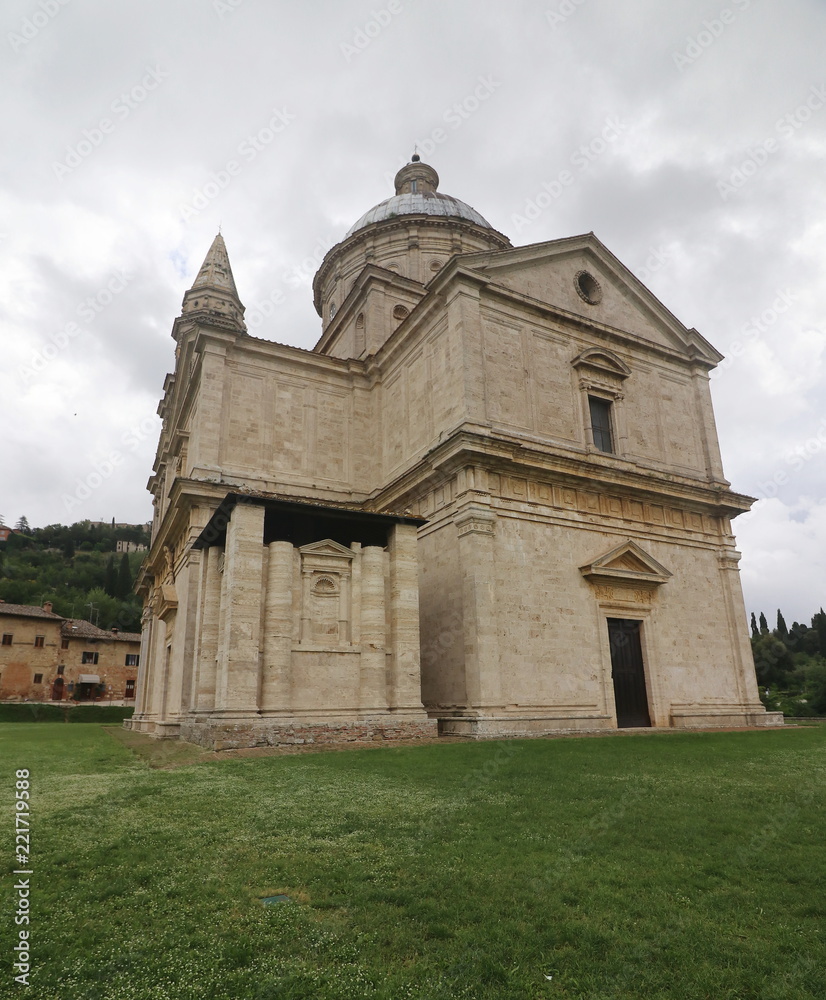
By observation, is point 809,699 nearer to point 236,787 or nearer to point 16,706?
point 236,787

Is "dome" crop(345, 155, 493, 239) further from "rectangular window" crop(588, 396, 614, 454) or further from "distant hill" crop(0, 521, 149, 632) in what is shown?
"distant hill" crop(0, 521, 149, 632)

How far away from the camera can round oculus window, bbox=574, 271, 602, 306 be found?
25.9m

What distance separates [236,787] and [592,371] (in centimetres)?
1981

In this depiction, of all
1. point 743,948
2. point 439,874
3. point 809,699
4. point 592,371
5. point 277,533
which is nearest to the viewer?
point 743,948

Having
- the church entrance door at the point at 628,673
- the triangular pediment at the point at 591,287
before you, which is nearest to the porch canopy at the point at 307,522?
the church entrance door at the point at 628,673

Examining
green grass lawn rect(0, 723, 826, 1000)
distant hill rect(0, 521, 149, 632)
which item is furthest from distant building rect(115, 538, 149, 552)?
green grass lawn rect(0, 723, 826, 1000)

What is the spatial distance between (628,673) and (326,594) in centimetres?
1091

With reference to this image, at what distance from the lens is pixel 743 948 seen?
13.6 feet

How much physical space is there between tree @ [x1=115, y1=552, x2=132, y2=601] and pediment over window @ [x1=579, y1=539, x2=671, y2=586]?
94.9 metres

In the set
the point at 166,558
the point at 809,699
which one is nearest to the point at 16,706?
the point at 166,558

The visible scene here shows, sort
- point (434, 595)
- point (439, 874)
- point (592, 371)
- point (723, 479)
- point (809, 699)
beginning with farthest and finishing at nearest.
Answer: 1. point (809, 699)
2. point (723, 479)
3. point (592, 371)
4. point (434, 595)
5. point (439, 874)

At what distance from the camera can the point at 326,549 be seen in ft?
57.4

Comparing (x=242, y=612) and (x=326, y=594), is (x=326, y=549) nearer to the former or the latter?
(x=326, y=594)

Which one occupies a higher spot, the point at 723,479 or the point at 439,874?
the point at 723,479
